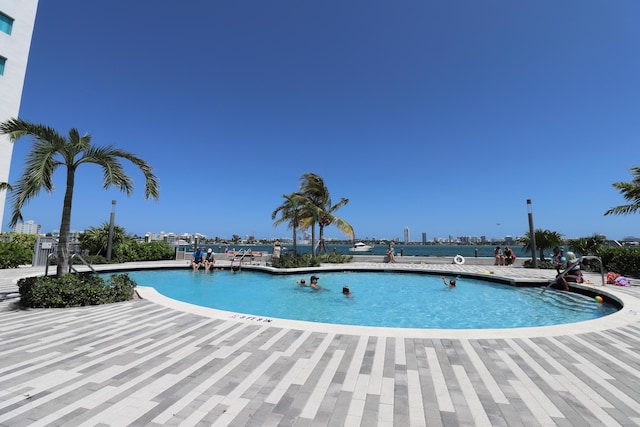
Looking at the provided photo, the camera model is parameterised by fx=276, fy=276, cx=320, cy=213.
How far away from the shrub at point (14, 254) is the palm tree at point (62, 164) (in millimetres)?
11066

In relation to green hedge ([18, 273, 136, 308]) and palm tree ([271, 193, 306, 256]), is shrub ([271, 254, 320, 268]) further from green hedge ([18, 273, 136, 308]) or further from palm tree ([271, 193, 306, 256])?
green hedge ([18, 273, 136, 308])

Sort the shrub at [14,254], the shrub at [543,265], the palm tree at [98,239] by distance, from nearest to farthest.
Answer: the shrub at [14,254], the shrub at [543,265], the palm tree at [98,239]

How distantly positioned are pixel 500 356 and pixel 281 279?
11350 mm

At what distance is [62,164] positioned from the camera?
6824 millimetres

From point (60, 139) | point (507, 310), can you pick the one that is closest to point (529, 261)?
point (507, 310)

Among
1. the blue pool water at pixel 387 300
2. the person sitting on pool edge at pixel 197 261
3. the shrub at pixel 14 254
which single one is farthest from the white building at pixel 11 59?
the person sitting on pool edge at pixel 197 261

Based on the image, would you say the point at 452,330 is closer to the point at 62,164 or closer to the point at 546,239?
the point at 62,164

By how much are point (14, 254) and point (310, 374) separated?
18609 millimetres

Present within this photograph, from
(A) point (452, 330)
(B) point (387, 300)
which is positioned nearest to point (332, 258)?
(B) point (387, 300)

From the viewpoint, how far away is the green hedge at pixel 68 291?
6.23 m

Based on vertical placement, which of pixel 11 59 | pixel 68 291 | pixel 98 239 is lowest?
pixel 68 291

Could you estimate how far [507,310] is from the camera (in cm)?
867

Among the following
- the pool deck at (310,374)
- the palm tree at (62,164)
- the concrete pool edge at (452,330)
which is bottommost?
the pool deck at (310,374)

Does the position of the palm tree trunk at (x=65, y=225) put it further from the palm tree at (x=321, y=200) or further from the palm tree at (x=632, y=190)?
the palm tree at (x=632, y=190)
